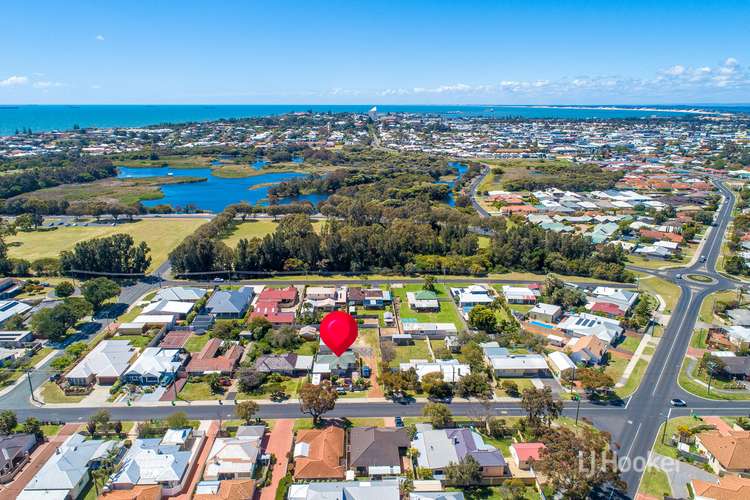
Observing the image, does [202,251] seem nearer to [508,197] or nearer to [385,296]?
[385,296]

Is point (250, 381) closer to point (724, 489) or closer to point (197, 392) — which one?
point (197, 392)

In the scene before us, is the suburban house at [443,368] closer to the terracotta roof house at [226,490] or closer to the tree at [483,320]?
the tree at [483,320]

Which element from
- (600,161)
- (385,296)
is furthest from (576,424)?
(600,161)

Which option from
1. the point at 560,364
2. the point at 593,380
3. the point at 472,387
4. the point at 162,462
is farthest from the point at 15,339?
the point at 593,380

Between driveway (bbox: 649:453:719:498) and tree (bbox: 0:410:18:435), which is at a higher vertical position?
tree (bbox: 0:410:18:435)

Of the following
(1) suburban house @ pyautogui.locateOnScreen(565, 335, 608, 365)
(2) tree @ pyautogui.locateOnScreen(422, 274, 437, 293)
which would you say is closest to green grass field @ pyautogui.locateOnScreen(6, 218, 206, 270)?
(2) tree @ pyautogui.locateOnScreen(422, 274, 437, 293)

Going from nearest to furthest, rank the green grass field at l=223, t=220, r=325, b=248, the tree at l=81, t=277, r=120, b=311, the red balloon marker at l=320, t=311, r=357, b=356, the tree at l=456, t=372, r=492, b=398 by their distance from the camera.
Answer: the red balloon marker at l=320, t=311, r=357, b=356
the tree at l=456, t=372, r=492, b=398
the tree at l=81, t=277, r=120, b=311
the green grass field at l=223, t=220, r=325, b=248

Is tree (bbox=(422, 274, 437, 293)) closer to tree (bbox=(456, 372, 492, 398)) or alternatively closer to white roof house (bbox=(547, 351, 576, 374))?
white roof house (bbox=(547, 351, 576, 374))
